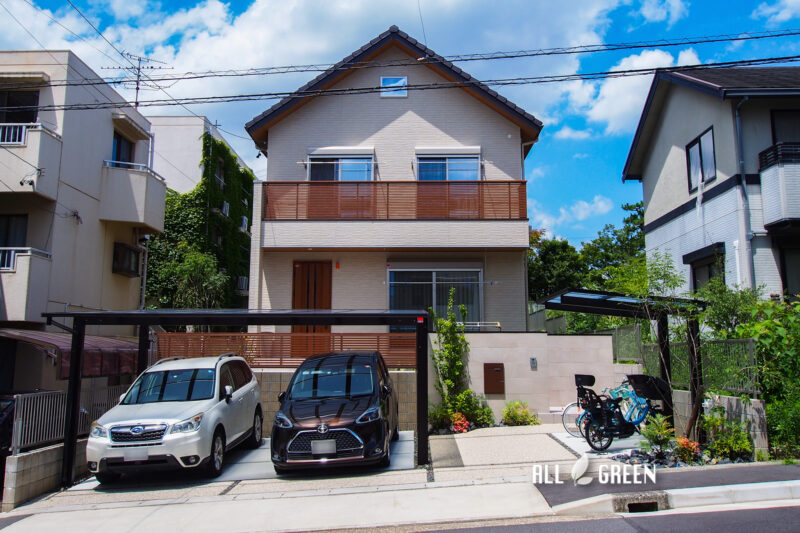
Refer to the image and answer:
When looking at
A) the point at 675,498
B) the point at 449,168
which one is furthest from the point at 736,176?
the point at 675,498

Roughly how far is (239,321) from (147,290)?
13.8 m

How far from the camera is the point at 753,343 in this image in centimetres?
848

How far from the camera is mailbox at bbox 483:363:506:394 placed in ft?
40.5

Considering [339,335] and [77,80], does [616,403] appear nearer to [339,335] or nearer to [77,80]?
[339,335]

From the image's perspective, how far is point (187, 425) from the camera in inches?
335

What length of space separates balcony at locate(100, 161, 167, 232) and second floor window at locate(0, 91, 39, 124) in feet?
7.46

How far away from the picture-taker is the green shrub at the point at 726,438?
27.6 feet

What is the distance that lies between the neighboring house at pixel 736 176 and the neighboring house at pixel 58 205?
47.1 feet

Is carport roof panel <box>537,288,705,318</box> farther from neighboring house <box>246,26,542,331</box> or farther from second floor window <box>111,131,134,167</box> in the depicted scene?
second floor window <box>111,131,134,167</box>

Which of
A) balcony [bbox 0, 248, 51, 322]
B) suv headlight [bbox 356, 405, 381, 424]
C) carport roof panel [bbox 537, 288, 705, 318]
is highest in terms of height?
balcony [bbox 0, 248, 51, 322]

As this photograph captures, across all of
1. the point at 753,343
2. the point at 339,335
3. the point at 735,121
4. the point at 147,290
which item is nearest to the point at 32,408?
the point at 339,335

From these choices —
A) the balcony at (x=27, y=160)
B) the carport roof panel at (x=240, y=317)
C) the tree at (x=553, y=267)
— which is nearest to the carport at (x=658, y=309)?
the carport roof panel at (x=240, y=317)

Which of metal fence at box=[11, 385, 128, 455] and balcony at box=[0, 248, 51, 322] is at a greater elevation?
balcony at box=[0, 248, 51, 322]

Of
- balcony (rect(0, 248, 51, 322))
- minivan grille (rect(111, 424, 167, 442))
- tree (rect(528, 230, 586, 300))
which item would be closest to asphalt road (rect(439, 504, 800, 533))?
A: minivan grille (rect(111, 424, 167, 442))
